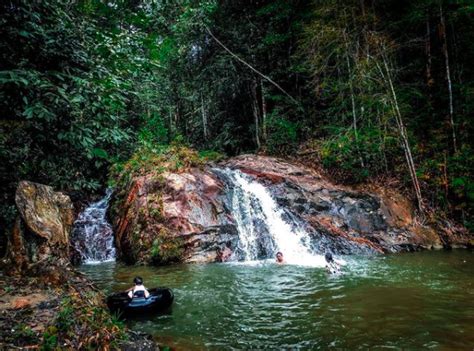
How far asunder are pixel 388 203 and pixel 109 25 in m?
10.8

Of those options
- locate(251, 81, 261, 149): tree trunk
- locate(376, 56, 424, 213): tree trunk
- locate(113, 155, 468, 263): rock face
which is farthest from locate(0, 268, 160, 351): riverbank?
locate(251, 81, 261, 149): tree trunk

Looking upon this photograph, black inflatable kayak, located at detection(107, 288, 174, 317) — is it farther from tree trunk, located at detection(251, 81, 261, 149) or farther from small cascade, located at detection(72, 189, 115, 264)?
tree trunk, located at detection(251, 81, 261, 149)

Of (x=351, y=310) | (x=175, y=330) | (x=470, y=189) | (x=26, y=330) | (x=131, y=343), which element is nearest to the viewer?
(x=26, y=330)

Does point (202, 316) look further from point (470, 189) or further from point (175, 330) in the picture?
point (470, 189)

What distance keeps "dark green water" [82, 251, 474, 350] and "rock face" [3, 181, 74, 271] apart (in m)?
1.93

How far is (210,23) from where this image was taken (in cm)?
1912

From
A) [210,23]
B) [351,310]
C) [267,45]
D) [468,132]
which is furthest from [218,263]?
[210,23]

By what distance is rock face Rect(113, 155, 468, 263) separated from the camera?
443 inches

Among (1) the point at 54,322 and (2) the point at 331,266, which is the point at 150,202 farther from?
(1) the point at 54,322

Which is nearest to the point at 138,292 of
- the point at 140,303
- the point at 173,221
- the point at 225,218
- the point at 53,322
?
the point at 140,303

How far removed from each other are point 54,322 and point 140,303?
260 centimetres

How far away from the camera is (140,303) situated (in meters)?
6.39

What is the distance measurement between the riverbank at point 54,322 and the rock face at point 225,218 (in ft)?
19.9

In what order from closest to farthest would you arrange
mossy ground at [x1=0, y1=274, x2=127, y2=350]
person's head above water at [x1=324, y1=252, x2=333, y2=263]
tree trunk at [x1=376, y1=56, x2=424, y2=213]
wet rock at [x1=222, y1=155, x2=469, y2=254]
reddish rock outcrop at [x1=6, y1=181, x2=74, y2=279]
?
mossy ground at [x1=0, y1=274, x2=127, y2=350]
reddish rock outcrop at [x1=6, y1=181, x2=74, y2=279]
person's head above water at [x1=324, y1=252, x2=333, y2=263]
wet rock at [x1=222, y1=155, x2=469, y2=254]
tree trunk at [x1=376, y1=56, x2=424, y2=213]
